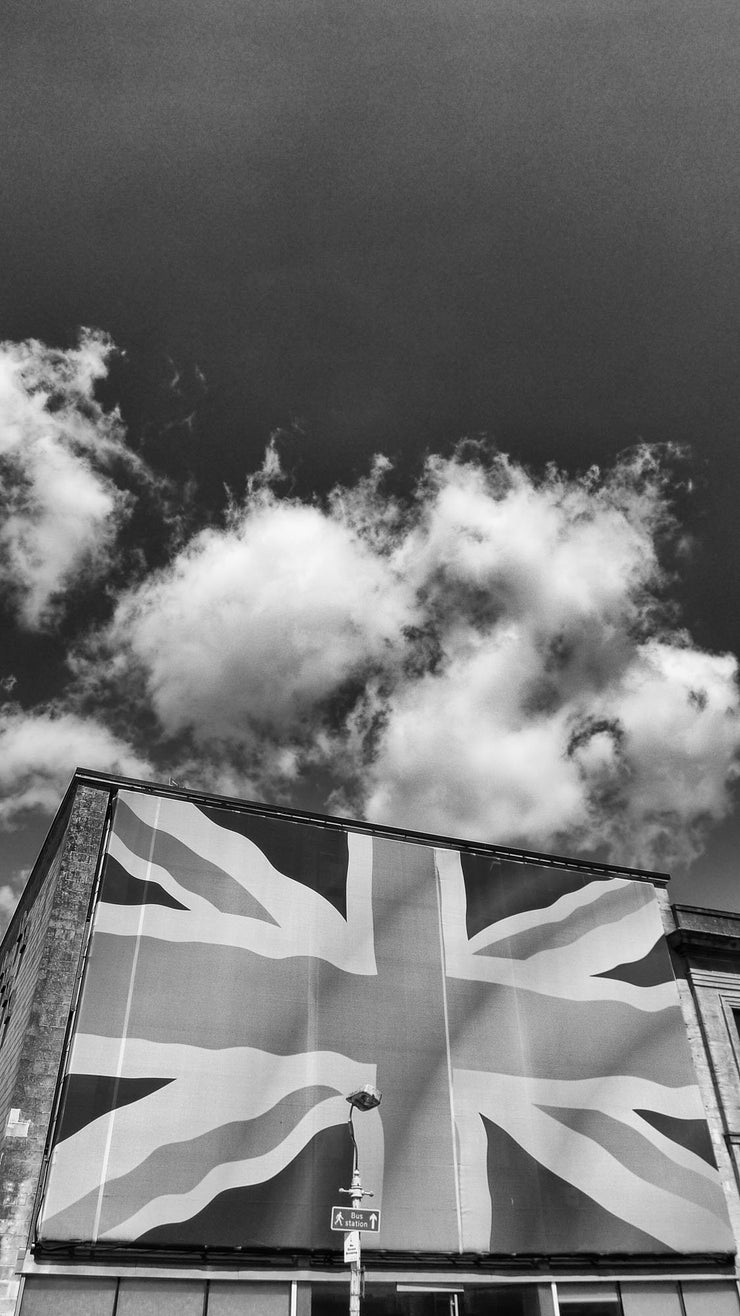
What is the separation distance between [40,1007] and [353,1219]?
10.2 meters

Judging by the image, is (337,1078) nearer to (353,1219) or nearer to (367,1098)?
(367,1098)

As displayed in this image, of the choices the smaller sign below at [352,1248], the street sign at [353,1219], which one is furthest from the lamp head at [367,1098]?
the smaller sign below at [352,1248]

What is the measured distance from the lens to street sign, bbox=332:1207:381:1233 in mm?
15797

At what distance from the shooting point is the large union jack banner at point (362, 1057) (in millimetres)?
21766

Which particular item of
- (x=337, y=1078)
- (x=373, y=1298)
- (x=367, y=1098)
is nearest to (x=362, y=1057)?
(x=337, y=1078)

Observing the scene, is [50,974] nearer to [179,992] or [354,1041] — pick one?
[179,992]

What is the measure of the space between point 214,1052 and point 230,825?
21.5 feet

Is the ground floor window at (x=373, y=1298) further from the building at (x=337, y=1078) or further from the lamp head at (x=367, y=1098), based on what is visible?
the lamp head at (x=367, y=1098)

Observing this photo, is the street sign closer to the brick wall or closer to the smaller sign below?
the smaller sign below

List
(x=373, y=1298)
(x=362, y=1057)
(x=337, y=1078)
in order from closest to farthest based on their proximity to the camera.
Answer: (x=373, y=1298)
(x=337, y=1078)
(x=362, y=1057)

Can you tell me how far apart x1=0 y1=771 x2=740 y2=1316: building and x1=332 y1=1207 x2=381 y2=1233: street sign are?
23.6 feet

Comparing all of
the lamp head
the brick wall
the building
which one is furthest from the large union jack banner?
the lamp head

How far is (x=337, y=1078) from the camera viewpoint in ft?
79.3

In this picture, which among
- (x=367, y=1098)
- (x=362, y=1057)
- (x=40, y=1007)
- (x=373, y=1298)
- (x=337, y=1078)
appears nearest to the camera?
(x=367, y=1098)
